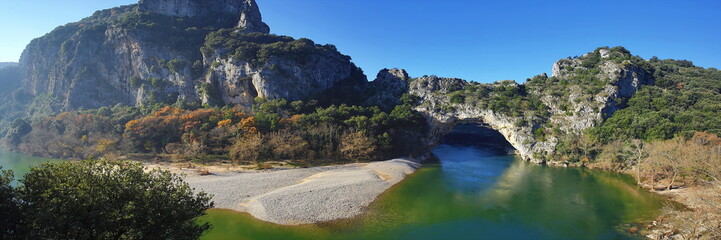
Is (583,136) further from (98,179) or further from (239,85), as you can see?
(239,85)

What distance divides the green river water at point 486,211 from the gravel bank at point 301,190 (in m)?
1.26

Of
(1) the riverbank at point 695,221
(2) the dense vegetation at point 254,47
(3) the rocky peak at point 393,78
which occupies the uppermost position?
(2) the dense vegetation at point 254,47

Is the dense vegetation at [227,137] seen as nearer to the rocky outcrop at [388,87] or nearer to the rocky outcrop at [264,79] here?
the rocky outcrop at [264,79]

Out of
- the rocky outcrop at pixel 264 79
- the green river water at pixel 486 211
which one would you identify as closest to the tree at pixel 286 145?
the green river water at pixel 486 211

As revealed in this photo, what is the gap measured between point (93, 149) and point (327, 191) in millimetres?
42405

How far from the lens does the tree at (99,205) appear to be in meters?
10.0

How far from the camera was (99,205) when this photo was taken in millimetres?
10875

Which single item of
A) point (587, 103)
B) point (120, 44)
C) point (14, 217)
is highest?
point (120, 44)

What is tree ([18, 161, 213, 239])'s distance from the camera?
10016 millimetres

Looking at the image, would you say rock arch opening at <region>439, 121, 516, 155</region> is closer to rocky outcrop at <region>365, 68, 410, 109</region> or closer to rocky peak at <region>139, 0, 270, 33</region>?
rocky outcrop at <region>365, 68, 410, 109</region>

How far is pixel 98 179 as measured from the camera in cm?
1146

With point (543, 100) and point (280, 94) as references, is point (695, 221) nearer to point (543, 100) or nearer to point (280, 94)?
point (543, 100)

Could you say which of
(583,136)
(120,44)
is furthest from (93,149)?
(583,136)

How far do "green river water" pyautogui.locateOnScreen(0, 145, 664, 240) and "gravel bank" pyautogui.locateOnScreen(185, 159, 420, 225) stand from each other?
126 centimetres
